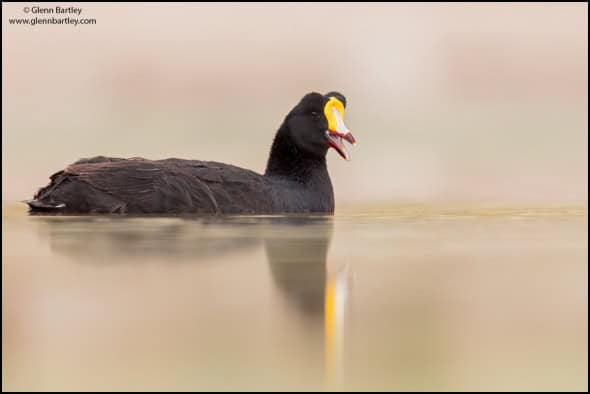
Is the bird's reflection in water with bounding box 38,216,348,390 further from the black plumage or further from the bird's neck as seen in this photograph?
the bird's neck

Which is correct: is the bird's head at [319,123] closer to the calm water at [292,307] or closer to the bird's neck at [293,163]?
the bird's neck at [293,163]

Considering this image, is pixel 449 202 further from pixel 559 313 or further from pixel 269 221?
pixel 559 313

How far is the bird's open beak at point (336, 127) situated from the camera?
12.6 m

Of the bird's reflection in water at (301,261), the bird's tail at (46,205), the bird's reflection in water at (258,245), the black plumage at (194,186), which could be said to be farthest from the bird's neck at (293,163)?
the bird's tail at (46,205)

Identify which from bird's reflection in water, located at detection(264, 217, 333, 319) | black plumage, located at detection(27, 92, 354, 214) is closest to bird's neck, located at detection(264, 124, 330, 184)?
black plumage, located at detection(27, 92, 354, 214)

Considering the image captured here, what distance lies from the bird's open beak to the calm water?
114 inches

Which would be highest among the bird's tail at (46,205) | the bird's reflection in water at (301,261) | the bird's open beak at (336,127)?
the bird's open beak at (336,127)

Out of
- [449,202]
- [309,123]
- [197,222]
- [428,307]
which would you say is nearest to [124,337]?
[428,307]

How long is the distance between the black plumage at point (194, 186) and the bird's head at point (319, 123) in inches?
0.5

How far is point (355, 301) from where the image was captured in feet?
19.5

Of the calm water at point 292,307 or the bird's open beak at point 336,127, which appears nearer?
the calm water at point 292,307

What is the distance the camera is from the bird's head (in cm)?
1265

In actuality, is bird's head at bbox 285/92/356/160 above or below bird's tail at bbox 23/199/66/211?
above

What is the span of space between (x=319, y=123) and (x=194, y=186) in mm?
1996
